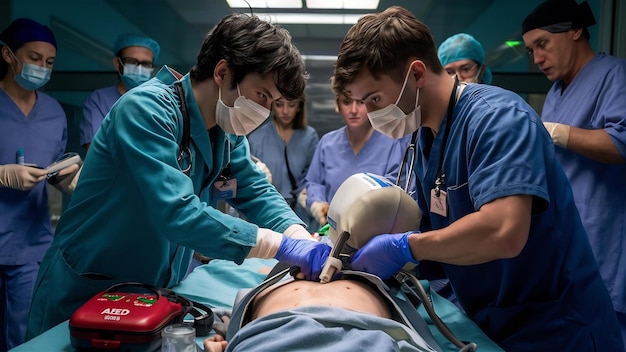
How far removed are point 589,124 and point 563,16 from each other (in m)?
0.50

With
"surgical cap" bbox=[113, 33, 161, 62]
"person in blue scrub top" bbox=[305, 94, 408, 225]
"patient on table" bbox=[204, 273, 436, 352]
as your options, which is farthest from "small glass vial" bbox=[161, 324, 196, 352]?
"surgical cap" bbox=[113, 33, 161, 62]

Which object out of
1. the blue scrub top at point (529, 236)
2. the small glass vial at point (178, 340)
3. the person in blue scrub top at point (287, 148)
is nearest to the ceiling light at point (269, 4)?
the person in blue scrub top at point (287, 148)

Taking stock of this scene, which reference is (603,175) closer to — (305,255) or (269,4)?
(305,255)

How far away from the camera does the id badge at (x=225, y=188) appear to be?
191 cm

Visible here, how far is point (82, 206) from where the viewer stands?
5.14 feet

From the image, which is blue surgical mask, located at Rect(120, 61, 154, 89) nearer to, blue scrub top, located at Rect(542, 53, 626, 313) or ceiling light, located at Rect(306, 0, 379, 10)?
ceiling light, located at Rect(306, 0, 379, 10)

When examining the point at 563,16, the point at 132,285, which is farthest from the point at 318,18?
the point at 132,285

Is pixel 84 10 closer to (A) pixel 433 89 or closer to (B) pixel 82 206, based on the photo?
(B) pixel 82 206

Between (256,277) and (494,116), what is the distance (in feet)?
3.65

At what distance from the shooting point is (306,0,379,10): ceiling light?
154 inches

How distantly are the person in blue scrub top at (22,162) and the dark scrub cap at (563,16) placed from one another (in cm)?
241

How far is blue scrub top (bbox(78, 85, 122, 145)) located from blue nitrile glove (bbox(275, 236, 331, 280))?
81.8 inches

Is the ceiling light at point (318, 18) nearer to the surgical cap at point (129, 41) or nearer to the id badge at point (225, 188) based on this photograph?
the surgical cap at point (129, 41)

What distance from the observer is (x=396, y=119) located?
1.56 meters
